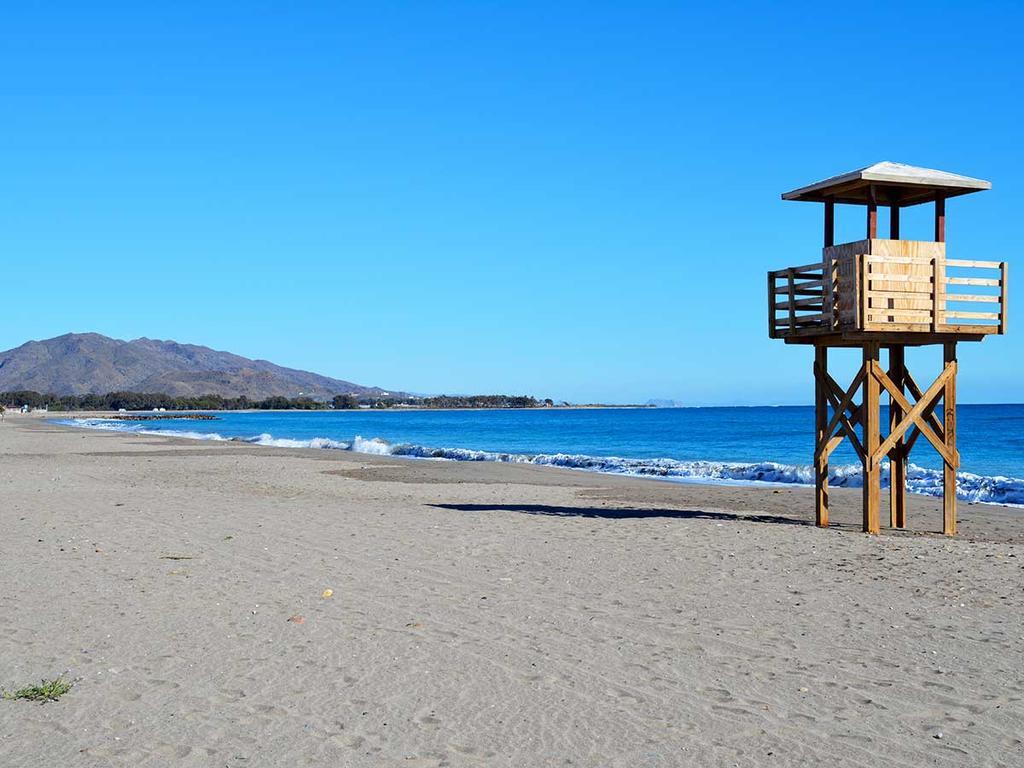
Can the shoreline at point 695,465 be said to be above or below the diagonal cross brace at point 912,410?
below

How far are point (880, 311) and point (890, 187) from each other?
2226 mm

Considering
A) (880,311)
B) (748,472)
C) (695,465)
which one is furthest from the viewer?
(695,465)

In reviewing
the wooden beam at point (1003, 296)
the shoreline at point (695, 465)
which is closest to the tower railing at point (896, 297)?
the wooden beam at point (1003, 296)

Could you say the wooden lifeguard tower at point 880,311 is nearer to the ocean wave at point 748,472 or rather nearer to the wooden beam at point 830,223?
the wooden beam at point 830,223

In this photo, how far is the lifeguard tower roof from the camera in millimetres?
14453

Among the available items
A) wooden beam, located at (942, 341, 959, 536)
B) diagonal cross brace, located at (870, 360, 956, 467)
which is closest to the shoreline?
wooden beam, located at (942, 341, 959, 536)

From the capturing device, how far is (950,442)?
1556 centimetres

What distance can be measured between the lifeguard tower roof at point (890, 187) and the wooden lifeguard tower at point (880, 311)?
2 cm

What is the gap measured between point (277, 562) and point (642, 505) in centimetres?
1020

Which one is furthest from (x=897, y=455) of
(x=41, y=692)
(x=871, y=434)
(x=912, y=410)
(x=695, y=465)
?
(x=695, y=465)

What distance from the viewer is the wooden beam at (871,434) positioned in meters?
14.9

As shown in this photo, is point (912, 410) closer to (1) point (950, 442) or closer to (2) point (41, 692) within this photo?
(1) point (950, 442)

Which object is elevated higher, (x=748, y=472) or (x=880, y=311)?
(x=880, y=311)

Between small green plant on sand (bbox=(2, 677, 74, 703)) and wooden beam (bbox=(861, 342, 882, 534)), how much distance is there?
12030 mm
